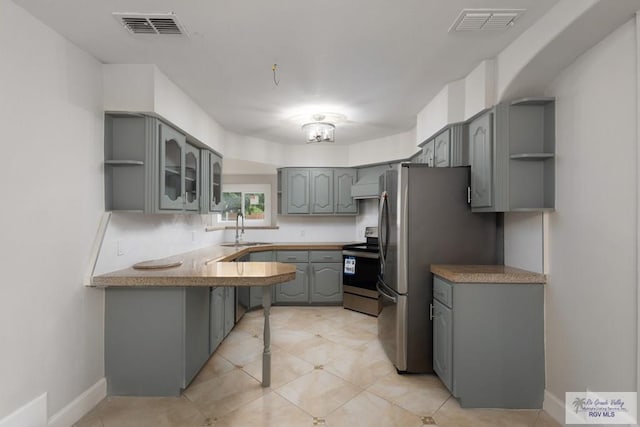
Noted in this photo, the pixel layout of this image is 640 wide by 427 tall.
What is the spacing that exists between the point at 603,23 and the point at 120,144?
118 inches

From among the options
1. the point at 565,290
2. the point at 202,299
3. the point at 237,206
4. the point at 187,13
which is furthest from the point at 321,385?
the point at 237,206

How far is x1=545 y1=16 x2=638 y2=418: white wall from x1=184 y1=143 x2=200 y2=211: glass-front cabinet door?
2891mm

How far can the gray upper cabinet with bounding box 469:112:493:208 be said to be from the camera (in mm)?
2188

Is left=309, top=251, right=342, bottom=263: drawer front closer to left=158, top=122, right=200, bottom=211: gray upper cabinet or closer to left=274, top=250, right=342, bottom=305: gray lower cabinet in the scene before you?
left=274, top=250, right=342, bottom=305: gray lower cabinet

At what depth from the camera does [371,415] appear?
199cm

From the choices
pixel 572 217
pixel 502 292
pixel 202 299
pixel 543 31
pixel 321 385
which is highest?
pixel 543 31

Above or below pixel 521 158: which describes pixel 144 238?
below

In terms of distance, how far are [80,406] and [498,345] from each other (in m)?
2.71

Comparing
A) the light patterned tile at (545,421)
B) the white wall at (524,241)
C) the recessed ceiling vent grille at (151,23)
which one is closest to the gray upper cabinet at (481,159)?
the white wall at (524,241)

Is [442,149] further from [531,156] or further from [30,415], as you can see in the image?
[30,415]

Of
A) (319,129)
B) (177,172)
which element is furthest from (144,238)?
(319,129)

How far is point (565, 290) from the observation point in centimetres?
190

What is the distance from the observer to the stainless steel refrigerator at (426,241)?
247 cm

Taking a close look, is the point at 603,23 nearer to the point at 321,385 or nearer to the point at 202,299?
the point at 321,385
